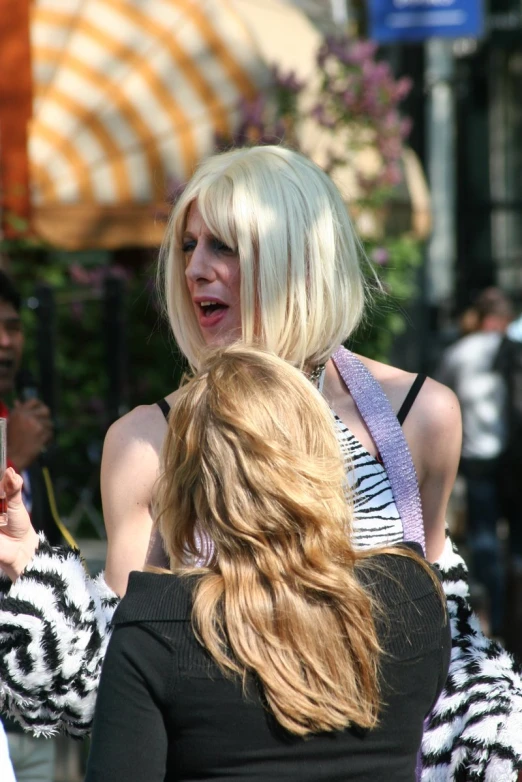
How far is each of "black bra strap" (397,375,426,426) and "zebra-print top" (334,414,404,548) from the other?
0.11 metres

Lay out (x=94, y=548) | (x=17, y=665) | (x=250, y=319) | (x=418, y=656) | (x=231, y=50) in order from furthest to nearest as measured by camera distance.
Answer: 1. (x=231, y=50)
2. (x=94, y=548)
3. (x=250, y=319)
4. (x=17, y=665)
5. (x=418, y=656)

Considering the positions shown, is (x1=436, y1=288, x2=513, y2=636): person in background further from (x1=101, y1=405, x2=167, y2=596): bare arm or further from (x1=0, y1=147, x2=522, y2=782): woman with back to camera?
(x1=101, y1=405, x2=167, y2=596): bare arm

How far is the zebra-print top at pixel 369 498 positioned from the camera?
78.1 inches

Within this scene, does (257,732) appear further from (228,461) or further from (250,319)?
(250,319)

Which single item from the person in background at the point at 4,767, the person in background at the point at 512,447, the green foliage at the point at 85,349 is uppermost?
the person in background at the point at 4,767

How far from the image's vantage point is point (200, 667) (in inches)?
59.1

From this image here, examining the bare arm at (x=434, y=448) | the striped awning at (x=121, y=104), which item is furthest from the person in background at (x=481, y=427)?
the bare arm at (x=434, y=448)

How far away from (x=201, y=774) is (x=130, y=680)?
169 millimetres

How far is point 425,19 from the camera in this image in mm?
8273

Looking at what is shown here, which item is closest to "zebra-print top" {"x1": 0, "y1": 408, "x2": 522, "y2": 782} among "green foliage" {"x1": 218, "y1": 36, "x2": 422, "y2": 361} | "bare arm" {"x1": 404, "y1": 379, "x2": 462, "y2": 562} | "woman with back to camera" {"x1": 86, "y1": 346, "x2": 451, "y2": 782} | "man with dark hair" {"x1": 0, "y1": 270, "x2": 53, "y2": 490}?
"bare arm" {"x1": 404, "y1": 379, "x2": 462, "y2": 562}

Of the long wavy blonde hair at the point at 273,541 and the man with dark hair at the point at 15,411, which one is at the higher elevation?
the long wavy blonde hair at the point at 273,541

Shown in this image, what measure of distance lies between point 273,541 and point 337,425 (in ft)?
1.73

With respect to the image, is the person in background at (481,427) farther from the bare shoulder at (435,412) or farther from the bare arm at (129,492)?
the bare arm at (129,492)

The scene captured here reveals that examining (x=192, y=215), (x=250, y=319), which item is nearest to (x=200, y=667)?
(x=250, y=319)
